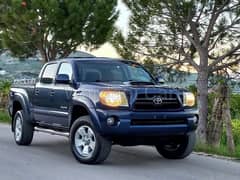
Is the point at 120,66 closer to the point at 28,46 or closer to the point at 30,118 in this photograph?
the point at 30,118

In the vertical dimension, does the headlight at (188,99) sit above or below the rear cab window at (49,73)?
below

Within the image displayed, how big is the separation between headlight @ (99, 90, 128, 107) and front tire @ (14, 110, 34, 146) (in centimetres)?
294

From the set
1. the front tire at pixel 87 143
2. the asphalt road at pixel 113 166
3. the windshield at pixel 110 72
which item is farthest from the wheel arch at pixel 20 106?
the front tire at pixel 87 143

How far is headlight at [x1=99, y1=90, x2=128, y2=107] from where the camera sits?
812 centimetres

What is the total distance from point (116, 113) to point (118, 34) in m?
7.85

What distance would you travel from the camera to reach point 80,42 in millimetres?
19844

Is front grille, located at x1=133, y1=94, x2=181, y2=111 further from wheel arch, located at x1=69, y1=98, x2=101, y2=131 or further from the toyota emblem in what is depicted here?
wheel arch, located at x1=69, y1=98, x2=101, y2=131

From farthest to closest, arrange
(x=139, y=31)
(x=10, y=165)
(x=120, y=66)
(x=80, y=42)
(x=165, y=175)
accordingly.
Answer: (x=80, y=42) < (x=139, y=31) < (x=120, y=66) < (x=10, y=165) < (x=165, y=175)

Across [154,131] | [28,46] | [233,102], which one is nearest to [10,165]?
[154,131]

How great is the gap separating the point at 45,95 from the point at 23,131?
47.2 inches

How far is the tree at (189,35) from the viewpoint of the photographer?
13961mm

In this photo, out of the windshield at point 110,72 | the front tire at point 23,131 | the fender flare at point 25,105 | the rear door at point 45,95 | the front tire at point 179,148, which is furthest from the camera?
the front tire at point 23,131

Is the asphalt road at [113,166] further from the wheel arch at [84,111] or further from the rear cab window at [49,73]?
the rear cab window at [49,73]

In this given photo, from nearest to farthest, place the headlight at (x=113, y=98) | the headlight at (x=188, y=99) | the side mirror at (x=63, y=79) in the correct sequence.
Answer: the headlight at (x=113, y=98) < the headlight at (x=188, y=99) < the side mirror at (x=63, y=79)
